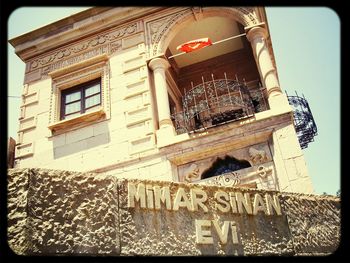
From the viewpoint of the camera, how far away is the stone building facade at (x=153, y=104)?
9.81m

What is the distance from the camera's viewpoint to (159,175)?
10.0 meters

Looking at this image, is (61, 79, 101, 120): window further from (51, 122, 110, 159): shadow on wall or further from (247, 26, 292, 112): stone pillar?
(247, 26, 292, 112): stone pillar

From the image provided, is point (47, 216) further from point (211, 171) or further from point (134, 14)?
point (134, 14)

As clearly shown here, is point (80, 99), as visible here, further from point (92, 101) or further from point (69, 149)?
point (69, 149)

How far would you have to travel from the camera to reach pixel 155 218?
3.98m

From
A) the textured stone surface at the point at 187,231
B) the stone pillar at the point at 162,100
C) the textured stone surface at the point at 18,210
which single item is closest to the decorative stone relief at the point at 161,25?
the stone pillar at the point at 162,100

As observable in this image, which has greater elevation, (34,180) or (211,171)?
(211,171)

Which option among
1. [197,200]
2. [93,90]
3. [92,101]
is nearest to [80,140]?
[92,101]

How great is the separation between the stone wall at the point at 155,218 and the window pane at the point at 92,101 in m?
8.66

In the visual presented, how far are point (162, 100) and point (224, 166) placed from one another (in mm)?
2937
